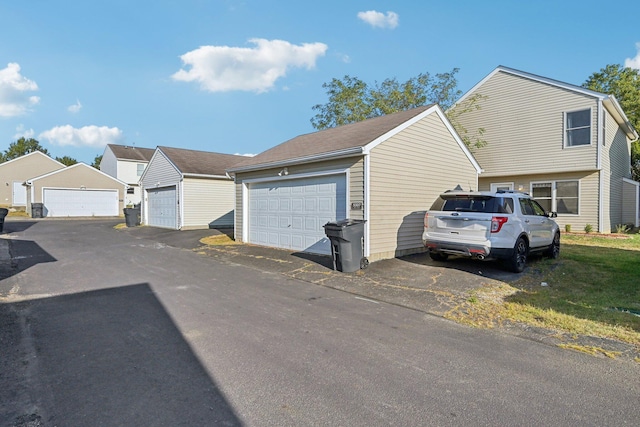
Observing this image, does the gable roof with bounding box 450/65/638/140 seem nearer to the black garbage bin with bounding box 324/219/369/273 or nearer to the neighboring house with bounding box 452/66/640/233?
the neighboring house with bounding box 452/66/640/233

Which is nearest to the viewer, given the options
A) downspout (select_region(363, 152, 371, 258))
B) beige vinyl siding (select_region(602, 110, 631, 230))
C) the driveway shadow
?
the driveway shadow

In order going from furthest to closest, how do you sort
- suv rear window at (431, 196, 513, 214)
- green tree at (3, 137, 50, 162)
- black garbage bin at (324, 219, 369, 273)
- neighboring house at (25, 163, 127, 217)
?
green tree at (3, 137, 50, 162) → neighboring house at (25, 163, 127, 217) → black garbage bin at (324, 219, 369, 273) → suv rear window at (431, 196, 513, 214)

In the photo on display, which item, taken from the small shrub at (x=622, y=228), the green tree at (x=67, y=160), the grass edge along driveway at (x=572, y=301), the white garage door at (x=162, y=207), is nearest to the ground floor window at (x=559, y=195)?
the small shrub at (x=622, y=228)

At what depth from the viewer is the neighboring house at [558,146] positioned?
14734 millimetres

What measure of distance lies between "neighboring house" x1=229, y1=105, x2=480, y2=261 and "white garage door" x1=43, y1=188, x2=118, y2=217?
83.5ft

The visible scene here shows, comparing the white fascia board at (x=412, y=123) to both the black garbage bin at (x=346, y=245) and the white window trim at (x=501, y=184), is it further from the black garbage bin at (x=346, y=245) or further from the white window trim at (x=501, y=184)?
the white window trim at (x=501, y=184)

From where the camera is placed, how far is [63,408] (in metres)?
2.81

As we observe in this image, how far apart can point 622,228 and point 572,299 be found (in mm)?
13139

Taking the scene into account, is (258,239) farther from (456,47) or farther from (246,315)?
(456,47)

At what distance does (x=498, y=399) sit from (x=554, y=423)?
16.7 inches

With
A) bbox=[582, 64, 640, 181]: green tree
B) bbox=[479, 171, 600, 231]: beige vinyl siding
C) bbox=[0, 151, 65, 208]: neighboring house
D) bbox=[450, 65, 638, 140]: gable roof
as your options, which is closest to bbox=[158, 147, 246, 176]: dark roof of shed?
bbox=[450, 65, 638, 140]: gable roof

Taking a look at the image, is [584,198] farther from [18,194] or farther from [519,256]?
[18,194]

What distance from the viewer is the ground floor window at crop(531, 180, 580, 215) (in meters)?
15.5

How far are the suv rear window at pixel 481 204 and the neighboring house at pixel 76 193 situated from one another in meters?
33.1
